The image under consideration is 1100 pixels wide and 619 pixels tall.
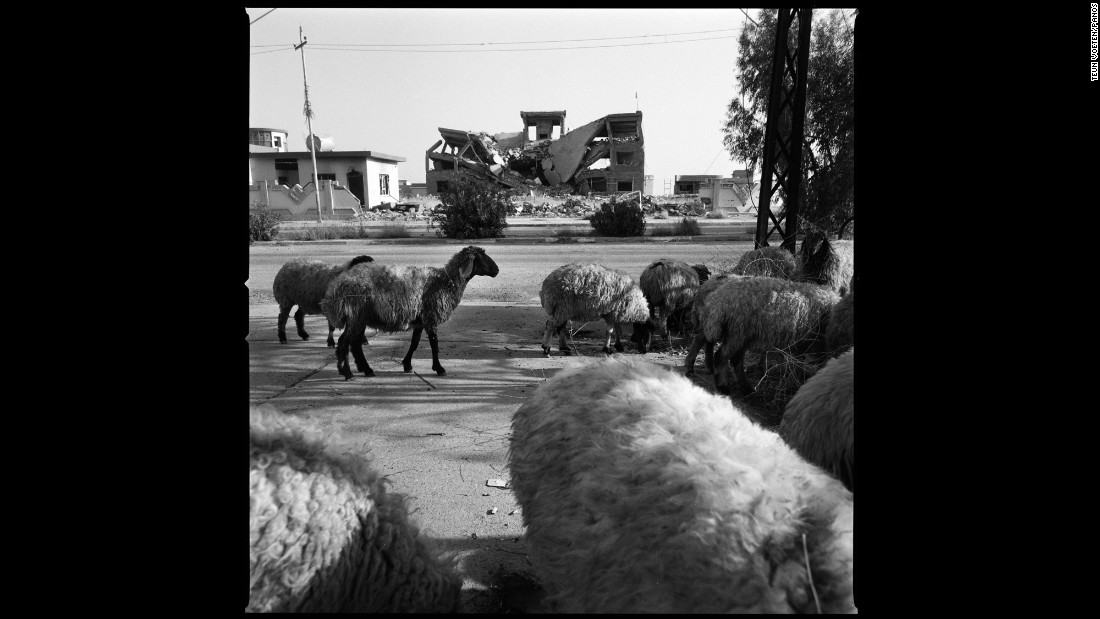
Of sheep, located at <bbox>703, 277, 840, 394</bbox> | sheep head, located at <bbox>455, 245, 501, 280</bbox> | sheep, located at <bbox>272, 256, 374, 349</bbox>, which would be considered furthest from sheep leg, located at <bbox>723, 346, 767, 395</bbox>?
sheep, located at <bbox>272, 256, 374, 349</bbox>

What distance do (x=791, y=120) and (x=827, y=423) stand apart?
7.55 m

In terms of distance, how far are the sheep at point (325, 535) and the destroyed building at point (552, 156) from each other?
44.1 metres

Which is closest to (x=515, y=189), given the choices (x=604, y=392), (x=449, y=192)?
(x=449, y=192)

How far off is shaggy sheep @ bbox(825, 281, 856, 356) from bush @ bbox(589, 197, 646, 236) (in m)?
20.0

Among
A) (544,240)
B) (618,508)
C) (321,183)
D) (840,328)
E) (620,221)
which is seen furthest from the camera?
(321,183)

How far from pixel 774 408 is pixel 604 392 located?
3715 millimetres

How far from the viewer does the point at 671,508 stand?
1.73m

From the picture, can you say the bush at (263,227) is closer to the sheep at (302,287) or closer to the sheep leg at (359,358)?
the sheep at (302,287)

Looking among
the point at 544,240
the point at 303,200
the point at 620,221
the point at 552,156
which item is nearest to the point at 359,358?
the point at 544,240

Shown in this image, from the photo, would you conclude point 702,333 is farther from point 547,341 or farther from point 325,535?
point 325,535

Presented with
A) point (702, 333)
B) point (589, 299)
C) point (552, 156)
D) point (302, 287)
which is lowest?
point (702, 333)

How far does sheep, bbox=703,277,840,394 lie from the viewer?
18.1 feet

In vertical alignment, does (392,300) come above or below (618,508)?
above
